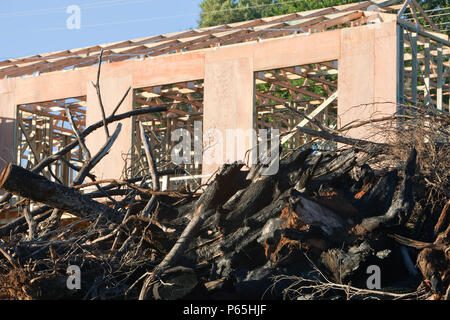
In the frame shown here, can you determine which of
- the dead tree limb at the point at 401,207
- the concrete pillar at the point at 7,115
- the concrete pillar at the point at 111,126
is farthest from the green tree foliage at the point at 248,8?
the dead tree limb at the point at 401,207

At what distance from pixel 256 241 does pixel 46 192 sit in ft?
6.90

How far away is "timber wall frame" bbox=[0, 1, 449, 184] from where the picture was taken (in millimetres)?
16219

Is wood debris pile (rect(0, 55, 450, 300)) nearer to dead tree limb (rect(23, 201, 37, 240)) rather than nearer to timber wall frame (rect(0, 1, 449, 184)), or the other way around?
dead tree limb (rect(23, 201, 37, 240))

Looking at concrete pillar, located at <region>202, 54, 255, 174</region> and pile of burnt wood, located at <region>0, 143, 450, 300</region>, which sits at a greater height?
concrete pillar, located at <region>202, 54, 255, 174</region>

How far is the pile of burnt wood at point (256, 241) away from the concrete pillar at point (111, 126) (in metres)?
10.4

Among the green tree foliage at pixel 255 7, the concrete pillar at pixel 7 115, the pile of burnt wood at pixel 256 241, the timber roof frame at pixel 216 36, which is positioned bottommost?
the pile of burnt wood at pixel 256 241

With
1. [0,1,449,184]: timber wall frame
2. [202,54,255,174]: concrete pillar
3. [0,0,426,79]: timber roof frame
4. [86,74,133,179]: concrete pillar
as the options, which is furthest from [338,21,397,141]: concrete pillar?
[86,74,133,179]: concrete pillar

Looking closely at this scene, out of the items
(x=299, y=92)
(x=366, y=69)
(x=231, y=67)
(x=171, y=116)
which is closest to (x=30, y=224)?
(x=366, y=69)

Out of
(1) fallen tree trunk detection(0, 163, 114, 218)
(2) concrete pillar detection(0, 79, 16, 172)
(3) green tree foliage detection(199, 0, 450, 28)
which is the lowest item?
(1) fallen tree trunk detection(0, 163, 114, 218)

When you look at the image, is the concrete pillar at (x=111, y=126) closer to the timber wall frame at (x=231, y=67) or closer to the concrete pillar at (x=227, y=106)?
the timber wall frame at (x=231, y=67)

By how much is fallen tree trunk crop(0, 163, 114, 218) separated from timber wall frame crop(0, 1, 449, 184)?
775 cm

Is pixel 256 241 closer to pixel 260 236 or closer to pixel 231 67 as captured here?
pixel 260 236

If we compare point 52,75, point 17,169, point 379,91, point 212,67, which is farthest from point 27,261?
point 52,75

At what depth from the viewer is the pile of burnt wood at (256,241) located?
22.7ft
